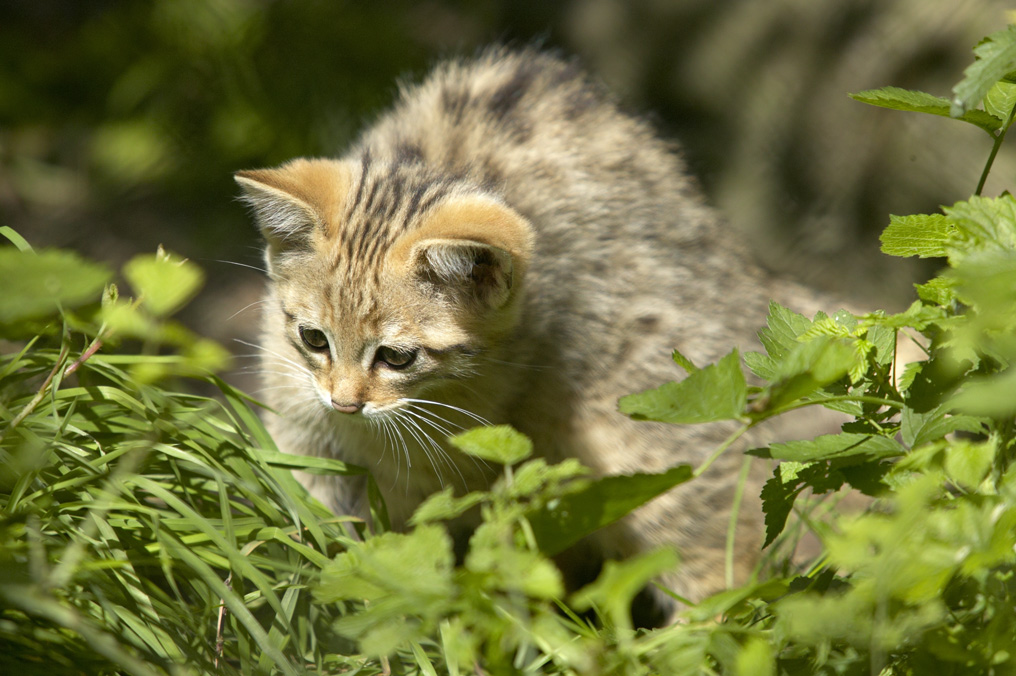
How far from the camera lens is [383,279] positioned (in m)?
1.61

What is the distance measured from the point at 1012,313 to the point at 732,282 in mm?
1141

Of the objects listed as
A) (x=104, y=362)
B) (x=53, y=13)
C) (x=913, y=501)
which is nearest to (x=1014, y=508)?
(x=913, y=501)

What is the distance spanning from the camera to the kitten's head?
62.2 inches

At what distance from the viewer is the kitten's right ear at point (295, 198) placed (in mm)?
1592

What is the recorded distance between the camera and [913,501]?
830mm

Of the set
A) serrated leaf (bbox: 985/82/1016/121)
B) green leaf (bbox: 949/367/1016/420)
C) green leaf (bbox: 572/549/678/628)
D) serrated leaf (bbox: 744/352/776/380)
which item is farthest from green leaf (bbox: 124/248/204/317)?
serrated leaf (bbox: 985/82/1016/121)

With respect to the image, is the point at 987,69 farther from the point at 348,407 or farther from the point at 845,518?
the point at 348,407

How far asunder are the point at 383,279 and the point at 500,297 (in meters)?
0.23

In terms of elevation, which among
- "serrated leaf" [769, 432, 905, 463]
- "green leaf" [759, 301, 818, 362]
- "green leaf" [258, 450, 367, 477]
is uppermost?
"green leaf" [759, 301, 818, 362]

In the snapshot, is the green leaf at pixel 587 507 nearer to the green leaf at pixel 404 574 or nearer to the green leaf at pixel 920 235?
the green leaf at pixel 404 574

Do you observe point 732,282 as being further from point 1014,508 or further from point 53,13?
point 53,13

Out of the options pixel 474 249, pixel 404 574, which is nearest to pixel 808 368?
pixel 404 574

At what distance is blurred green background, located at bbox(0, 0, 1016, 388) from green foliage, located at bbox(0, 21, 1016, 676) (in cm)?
140

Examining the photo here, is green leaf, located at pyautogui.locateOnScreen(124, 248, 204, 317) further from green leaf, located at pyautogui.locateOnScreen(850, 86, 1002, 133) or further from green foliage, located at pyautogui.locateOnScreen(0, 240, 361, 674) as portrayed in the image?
green leaf, located at pyautogui.locateOnScreen(850, 86, 1002, 133)
